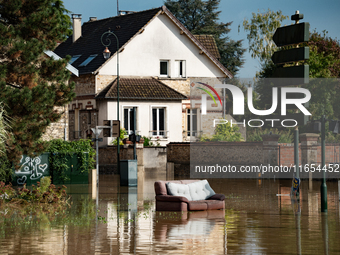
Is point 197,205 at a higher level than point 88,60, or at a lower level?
lower

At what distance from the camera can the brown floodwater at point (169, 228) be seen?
11.5 metres

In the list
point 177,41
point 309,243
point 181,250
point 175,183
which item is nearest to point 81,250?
point 181,250

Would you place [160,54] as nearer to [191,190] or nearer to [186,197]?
[191,190]

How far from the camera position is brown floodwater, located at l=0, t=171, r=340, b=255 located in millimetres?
11500

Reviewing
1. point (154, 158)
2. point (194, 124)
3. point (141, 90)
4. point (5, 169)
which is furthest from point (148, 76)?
point (5, 169)

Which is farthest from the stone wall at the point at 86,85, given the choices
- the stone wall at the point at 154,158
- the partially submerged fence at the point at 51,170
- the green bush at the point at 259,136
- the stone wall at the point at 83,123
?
the partially submerged fence at the point at 51,170

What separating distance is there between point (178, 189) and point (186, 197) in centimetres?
33

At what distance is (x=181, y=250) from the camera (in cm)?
1126

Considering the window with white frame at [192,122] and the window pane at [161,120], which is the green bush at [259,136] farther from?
the window pane at [161,120]

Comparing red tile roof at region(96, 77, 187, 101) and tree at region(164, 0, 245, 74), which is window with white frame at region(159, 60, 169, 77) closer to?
red tile roof at region(96, 77, 187, 101)

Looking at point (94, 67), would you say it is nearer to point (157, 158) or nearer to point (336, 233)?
point (157, 158)

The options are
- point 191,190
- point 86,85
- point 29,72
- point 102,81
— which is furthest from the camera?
point 86,85

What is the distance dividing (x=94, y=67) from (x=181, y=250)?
3475 cm

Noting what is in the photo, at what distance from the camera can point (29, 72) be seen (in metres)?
22.5
